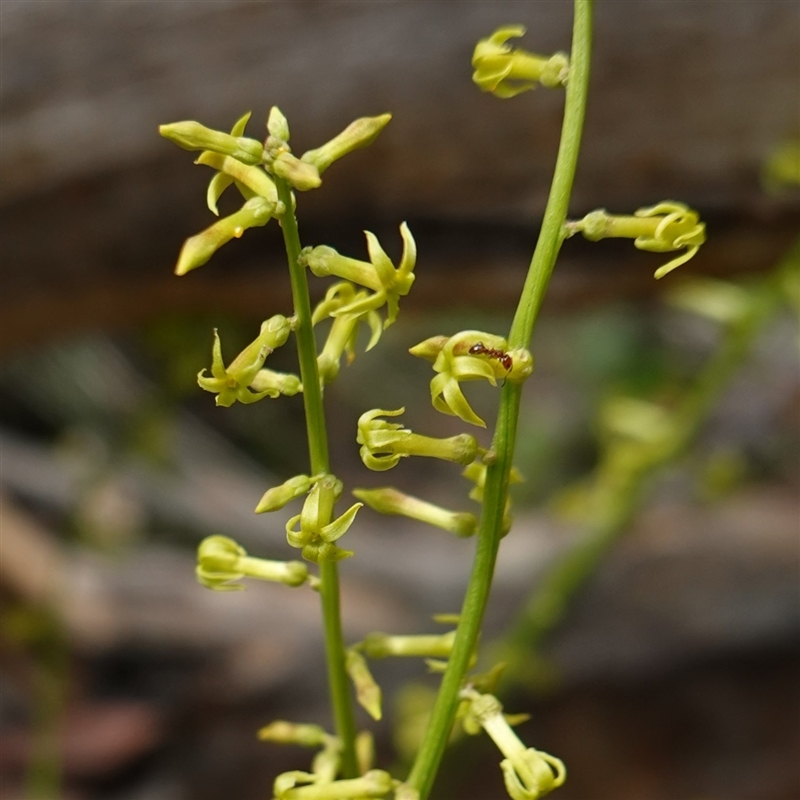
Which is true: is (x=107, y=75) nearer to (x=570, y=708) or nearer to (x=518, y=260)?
(x=518, y=260)

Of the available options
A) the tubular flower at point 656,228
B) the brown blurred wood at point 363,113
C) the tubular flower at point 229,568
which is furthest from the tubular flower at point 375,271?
the brown blurred wood at point 363,113

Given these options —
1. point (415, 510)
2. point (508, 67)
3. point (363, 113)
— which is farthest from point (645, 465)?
point (508, 67)

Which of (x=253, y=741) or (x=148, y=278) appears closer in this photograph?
(x=148, y=278)

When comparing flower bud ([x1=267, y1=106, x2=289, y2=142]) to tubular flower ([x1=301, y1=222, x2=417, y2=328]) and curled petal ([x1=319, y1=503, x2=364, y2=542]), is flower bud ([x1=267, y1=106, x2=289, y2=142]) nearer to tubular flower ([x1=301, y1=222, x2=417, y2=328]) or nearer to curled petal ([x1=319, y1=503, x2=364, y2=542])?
tubular flower ([x1=301, y1=222, x2=417, y2=328])

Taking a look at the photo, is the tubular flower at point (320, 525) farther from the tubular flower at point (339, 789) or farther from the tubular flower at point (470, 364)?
the tubular flower at point (339, 789)

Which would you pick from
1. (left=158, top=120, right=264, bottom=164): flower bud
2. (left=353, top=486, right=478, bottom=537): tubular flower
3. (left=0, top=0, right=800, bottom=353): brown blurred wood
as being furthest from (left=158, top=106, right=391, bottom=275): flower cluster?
(left=0, top=0, right=800, bottom=353): brown blurred wood

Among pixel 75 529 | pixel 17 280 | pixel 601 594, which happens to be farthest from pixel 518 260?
pixel 75 529

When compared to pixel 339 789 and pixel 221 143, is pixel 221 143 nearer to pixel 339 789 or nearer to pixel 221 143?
pixel 221 143
